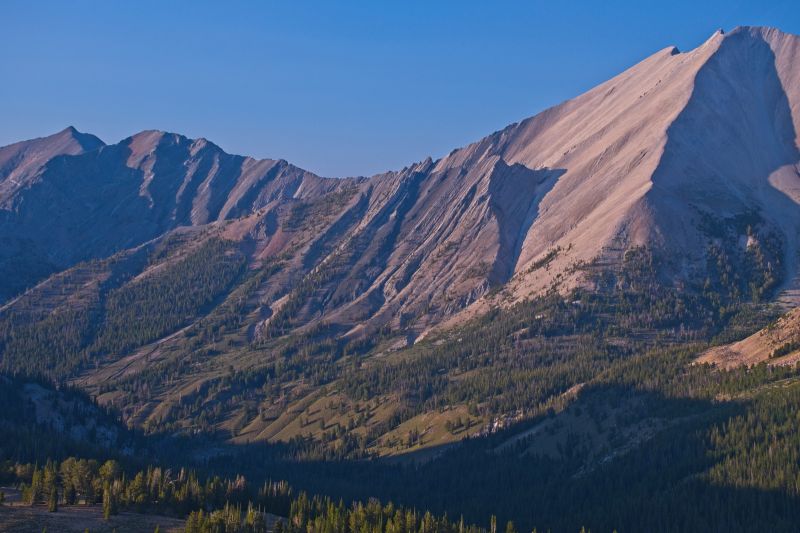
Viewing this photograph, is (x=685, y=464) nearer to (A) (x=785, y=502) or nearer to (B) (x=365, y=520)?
(A) (x=785, y=502)

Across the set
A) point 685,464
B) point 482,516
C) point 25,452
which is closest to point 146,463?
point 25,452

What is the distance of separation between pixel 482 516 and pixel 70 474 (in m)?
86.4

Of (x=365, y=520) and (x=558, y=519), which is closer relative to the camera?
(x=365, y=520)

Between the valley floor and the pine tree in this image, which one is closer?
the valley floor

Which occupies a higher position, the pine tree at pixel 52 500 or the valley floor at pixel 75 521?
the pine tree at pixel 52 500

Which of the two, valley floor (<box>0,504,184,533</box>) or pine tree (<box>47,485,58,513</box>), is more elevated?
pine tree (<box>47,485,58,513</box>)

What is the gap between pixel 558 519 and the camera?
185m

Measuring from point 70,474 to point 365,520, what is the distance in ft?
142

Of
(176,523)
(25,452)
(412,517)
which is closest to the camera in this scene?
(176,523)

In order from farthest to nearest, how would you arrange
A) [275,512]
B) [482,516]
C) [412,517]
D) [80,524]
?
[482,516]
[275,512]
[412,517]
[80,524]

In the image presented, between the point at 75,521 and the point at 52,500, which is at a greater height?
the point at 52,500

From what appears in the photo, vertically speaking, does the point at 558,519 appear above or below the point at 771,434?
below

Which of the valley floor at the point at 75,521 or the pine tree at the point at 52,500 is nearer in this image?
the valley floor at the point at 75,521

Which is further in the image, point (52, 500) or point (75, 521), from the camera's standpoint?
point (52, 500)
